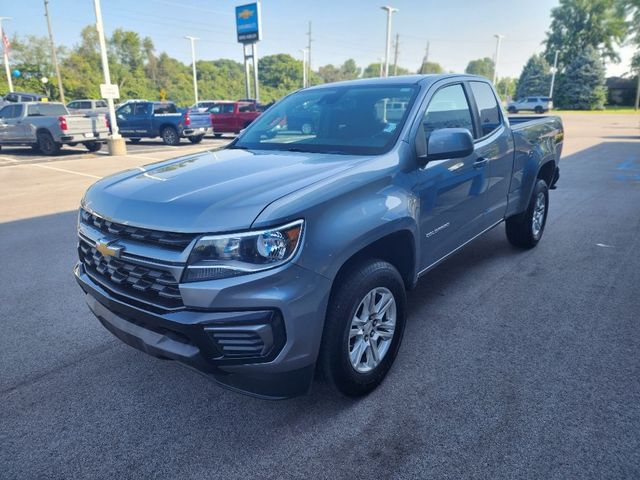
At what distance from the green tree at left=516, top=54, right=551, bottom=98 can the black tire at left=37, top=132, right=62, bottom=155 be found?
215 ft

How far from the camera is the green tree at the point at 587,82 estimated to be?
57188 mm

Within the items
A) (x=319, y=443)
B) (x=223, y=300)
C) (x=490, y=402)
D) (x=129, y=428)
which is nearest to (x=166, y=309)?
(x=223, y=300)

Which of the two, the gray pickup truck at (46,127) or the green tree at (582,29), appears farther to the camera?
the green tree at (582,29)

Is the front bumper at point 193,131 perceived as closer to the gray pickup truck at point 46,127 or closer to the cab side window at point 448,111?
the gray pickup truck at point 46,127

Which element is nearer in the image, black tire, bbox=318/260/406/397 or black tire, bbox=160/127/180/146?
black tire, bbox=318/260/406/397

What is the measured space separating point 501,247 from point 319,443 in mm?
3958

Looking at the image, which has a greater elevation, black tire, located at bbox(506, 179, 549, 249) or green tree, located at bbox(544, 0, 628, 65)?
green tree, located at bbox(544, 0, 628, 65)

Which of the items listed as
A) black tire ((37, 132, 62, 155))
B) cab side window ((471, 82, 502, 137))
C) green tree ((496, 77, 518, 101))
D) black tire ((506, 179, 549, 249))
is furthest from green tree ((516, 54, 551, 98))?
cab side window ((471, 82, 502, 137))

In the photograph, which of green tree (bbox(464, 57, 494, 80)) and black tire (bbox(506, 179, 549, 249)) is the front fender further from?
green tree (bbox(464, 57, 494, 80))

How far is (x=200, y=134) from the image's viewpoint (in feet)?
64.7

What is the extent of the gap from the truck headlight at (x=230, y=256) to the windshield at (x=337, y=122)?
1154 millimetres

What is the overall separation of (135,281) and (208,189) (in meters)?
0.59

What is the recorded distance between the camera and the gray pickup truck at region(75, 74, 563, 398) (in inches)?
82.6

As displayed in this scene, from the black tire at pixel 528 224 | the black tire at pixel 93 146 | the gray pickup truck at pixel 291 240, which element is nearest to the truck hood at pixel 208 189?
the gray pickup truck at pixel 291 240
